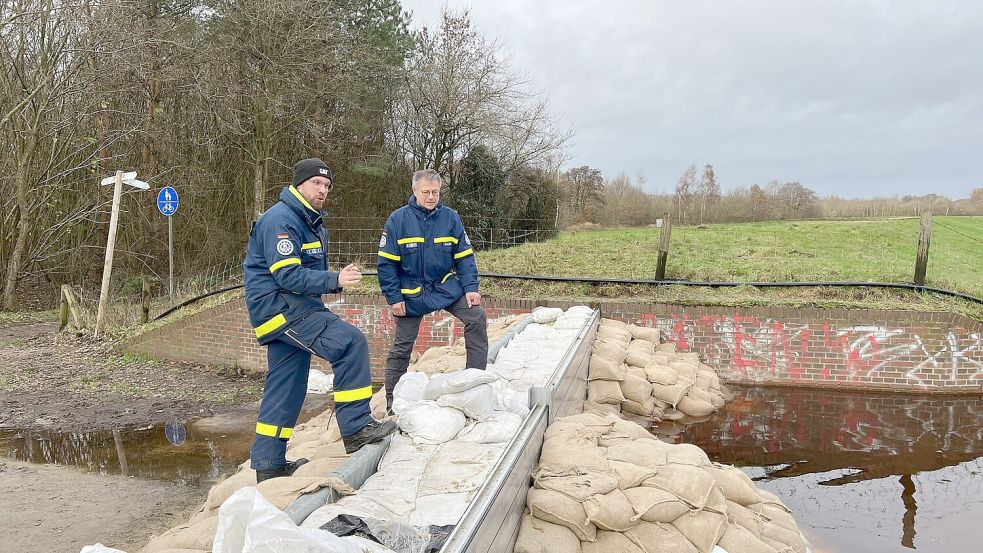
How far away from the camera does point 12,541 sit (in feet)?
13.7

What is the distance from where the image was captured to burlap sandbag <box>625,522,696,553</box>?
11.0ft

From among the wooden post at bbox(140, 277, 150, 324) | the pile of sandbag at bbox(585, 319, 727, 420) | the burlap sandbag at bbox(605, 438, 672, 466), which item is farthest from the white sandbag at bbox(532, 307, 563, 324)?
the wooden post at bbox(140, 277, 150, 324)

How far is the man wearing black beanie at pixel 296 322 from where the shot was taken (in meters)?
3.32

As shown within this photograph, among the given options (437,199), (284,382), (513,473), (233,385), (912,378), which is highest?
(437,199)

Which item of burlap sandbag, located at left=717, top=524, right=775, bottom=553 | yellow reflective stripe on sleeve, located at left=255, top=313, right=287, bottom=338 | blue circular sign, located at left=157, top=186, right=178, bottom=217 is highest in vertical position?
blue circular sign, located at left=157, top=186, right=178, bottom=217

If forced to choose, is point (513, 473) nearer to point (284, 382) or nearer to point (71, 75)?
point (284, 382)

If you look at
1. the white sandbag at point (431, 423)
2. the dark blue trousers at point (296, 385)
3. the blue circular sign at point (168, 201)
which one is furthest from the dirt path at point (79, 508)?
the blue circular sign at point (168, 201)

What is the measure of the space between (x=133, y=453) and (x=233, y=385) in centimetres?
270

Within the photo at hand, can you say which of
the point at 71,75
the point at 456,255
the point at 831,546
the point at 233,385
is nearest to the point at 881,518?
the point at 831,546

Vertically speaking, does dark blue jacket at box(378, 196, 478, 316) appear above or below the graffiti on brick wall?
above

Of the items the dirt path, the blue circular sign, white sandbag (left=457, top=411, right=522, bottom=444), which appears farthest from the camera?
the blue circular sign

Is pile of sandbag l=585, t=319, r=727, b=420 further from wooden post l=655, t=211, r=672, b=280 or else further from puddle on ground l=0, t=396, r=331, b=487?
puddle on ground l=0, t=396, r=331, b=487

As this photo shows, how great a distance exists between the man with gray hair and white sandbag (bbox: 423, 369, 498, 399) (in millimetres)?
448

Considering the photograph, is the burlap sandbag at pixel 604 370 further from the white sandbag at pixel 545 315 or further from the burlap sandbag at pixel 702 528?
the burlap sandbag at pixel 702 528
